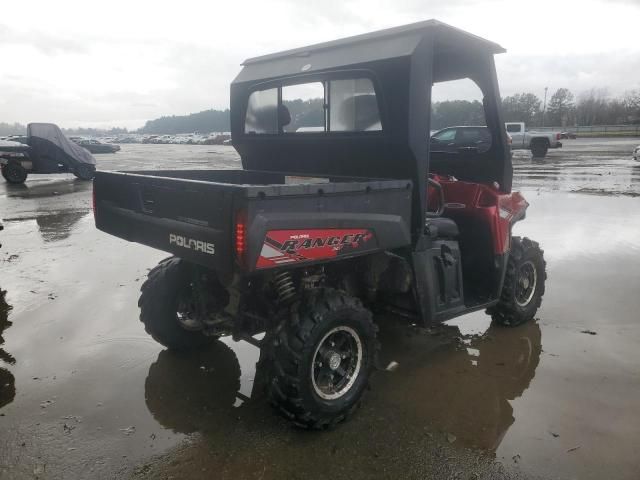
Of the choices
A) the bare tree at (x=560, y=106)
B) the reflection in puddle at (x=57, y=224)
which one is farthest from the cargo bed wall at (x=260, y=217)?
the bare tree at (x=560, y=106)

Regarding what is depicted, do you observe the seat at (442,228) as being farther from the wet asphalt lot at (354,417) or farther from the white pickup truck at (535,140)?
the white pickup truck at (535,140)

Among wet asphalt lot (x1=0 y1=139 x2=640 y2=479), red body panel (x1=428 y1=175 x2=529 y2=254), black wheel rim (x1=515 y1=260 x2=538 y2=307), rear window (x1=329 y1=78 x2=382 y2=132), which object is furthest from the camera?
black wheel rim (x1=515 y1=260 x2=538 y2=307)

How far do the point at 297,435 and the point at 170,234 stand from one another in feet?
4.75

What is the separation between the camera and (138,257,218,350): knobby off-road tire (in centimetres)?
397

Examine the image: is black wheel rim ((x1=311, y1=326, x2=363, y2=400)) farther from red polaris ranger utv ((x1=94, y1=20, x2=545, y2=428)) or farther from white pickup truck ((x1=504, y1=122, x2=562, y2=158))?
white pickup truck ((x1=504, y1=122, x2=562, y2=158))

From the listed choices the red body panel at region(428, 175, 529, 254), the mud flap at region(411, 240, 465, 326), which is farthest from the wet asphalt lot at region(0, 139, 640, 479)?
the red body panel at region(428, 175, 529, 254)

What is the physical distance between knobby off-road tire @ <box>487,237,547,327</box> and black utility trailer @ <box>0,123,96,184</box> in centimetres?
1550

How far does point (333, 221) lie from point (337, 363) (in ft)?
3.09

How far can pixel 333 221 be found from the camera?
115 inches

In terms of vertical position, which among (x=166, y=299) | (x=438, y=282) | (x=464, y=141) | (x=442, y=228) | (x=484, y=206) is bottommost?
(x=166, y=299)

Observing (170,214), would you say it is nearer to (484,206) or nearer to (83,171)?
(484,206)

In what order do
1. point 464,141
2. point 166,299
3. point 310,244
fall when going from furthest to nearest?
point 464,141 → point 166,299 → point 310,244

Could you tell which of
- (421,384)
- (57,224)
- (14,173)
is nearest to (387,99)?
(421,384)

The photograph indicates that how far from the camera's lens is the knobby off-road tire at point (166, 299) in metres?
3.97
